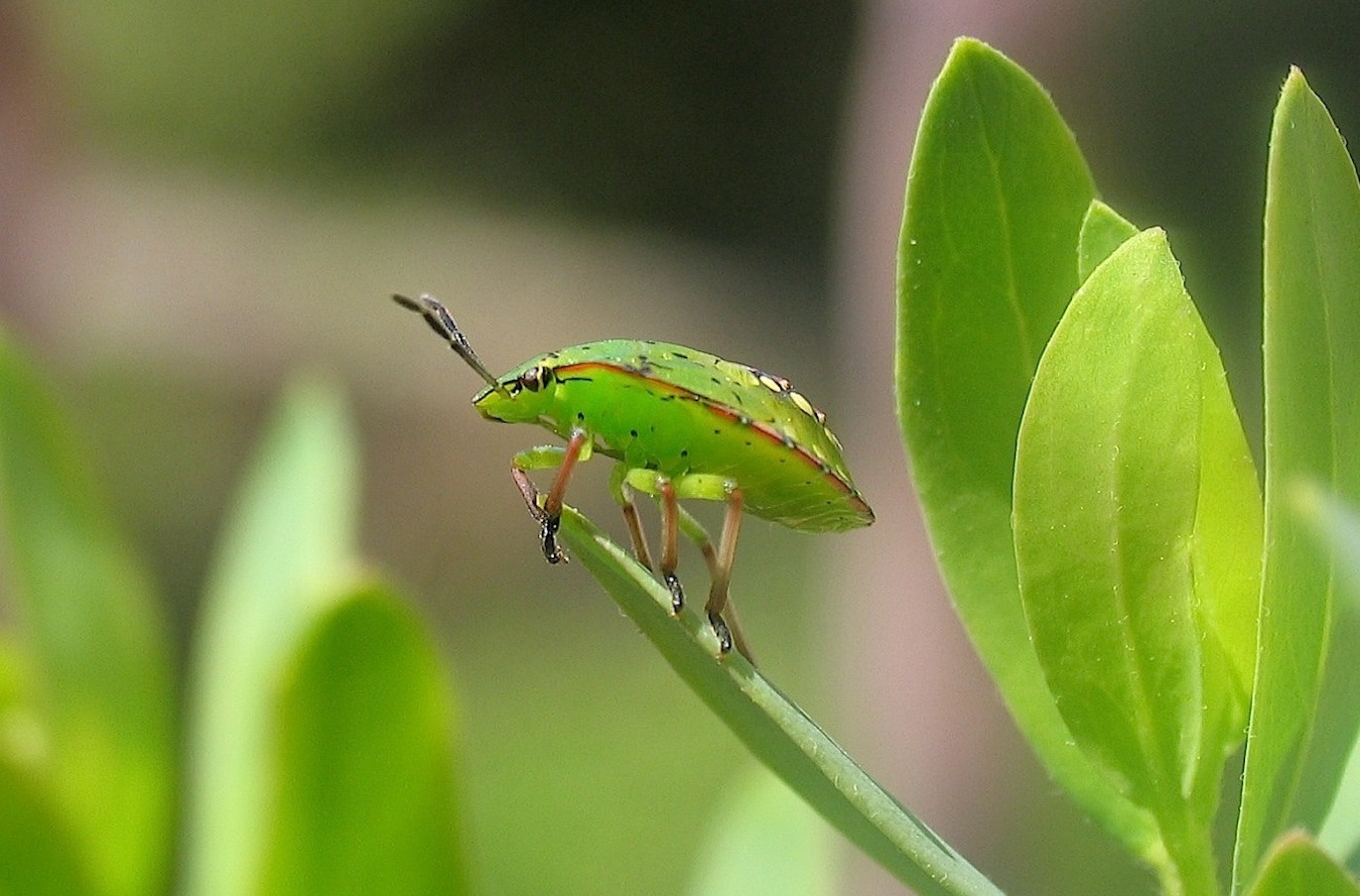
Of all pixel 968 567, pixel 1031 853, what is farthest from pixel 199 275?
pixel 968 567

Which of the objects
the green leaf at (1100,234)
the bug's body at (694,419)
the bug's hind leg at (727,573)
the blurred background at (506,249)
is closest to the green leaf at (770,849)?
the bug's hind leg at (727,573)

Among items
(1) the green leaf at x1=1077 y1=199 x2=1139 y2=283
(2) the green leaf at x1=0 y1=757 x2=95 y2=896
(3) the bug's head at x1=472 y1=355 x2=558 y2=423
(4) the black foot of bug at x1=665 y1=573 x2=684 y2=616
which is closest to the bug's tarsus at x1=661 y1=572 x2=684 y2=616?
(4) the black foot of bug at x1=665 y1=573 x2=684 y2=616

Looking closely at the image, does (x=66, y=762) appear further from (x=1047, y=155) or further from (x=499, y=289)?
(x=499, y=289)

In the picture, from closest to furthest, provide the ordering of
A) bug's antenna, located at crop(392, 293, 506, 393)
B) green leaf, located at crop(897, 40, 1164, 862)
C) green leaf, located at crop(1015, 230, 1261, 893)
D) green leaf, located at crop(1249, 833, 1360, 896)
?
1. green leaf, located at crop(1249, 833, 1360, 896)
2. green leaf, located at crop(1015, 230, 1261, 893)
3. green leaf, located at crop(897, 40, 1164, 862)
4. bug's antenna, located at crop(392, 293, 506, 393)

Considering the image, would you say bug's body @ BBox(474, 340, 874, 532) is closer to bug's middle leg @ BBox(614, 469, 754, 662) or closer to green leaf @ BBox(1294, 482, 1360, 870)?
bug's middle leg @ BBox(614, 469, 754, 662)

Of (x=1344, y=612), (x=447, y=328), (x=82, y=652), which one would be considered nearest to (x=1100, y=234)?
(x=1344, y=612)

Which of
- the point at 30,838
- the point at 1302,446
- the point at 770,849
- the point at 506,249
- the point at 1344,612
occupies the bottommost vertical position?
the point at 506,249

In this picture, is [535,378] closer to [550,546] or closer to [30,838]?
[550,546]
